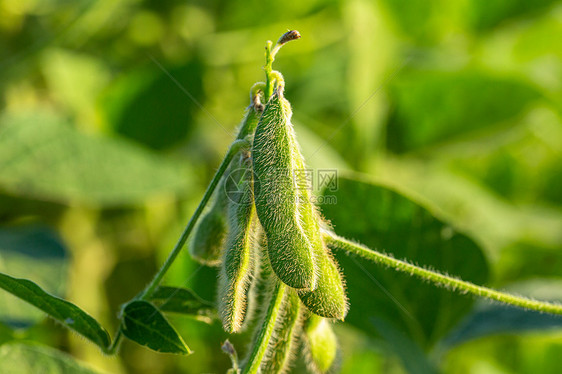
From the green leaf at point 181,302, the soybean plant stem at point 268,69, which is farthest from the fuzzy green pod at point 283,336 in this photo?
the soybean plant stem at point 268,69

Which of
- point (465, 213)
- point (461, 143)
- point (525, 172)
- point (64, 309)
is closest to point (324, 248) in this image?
point (64, 309)

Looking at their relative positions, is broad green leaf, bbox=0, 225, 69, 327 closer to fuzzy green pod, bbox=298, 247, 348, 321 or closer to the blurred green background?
the blurred green background

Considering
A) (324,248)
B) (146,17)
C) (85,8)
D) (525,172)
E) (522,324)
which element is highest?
(525,172)

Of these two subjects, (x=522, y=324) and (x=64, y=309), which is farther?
(x=522, y=324)

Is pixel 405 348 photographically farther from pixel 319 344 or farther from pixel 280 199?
pixel 280 199

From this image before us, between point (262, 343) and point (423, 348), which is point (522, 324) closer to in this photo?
point (423, 348)

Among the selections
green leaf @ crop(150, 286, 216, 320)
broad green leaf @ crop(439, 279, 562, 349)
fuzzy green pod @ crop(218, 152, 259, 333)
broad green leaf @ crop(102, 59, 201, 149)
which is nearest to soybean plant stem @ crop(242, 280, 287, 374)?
fuzzy green pod @ crop(218, 152, 259, 333)

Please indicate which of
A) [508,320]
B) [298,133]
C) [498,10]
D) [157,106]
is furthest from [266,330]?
[498,10]
